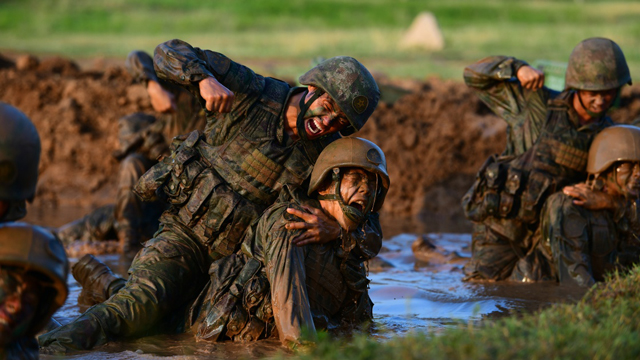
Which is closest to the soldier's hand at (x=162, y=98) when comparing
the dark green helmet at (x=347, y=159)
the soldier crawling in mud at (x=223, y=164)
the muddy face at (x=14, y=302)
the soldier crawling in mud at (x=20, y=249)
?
the soldier crawling in mud at (x=223, y=164)

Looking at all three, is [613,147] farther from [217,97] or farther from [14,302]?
[14,302]

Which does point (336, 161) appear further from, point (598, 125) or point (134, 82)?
point (134, 82)

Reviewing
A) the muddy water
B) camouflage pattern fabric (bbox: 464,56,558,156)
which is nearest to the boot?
the muddy water

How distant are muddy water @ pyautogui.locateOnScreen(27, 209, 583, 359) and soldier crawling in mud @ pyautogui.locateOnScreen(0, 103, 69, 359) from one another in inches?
52.6

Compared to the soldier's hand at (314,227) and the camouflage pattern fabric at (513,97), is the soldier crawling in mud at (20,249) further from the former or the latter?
the camouflage pattern fabric at (513,97)

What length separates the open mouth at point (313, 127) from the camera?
6344 millimetres

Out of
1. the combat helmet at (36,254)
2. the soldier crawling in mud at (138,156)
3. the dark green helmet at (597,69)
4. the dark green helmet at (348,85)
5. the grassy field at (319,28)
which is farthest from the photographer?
the grassy field at (319,28)

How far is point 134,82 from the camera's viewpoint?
16750 mm

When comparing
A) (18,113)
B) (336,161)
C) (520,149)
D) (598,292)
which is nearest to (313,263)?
(336,161)

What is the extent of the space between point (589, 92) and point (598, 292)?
9.63ft

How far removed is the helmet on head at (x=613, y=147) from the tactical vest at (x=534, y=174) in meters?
0.26

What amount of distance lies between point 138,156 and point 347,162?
17.8 feet

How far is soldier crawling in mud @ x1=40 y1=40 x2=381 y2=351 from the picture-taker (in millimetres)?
6281

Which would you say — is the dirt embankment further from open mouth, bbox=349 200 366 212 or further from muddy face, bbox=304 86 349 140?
open mouth, bbox=349 200 366 212
